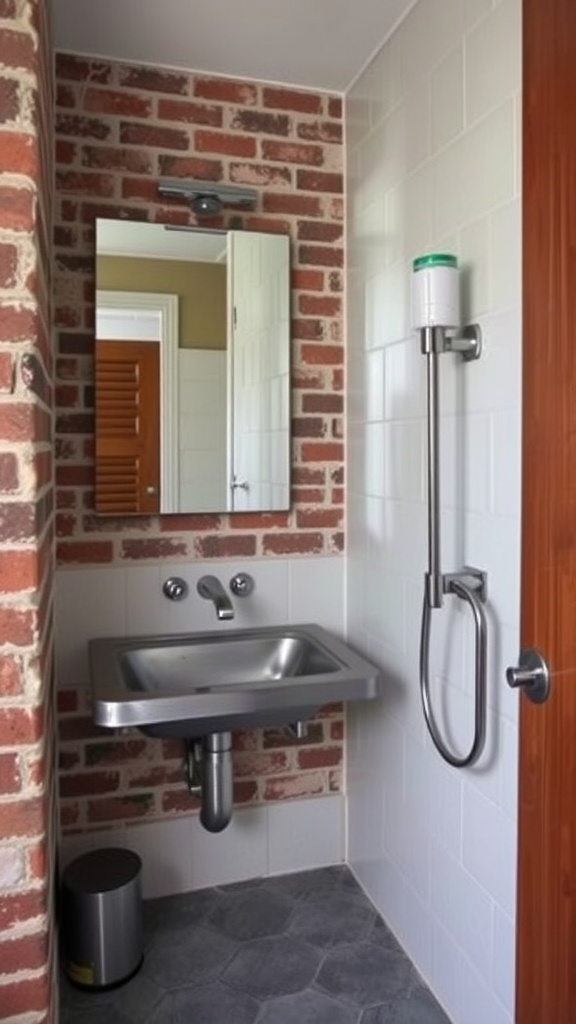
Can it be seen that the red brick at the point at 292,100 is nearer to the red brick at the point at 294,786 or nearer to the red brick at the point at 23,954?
the red brick at the point at 294,786

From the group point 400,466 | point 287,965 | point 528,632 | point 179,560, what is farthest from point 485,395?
point 287,965

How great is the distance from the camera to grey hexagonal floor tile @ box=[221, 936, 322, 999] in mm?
1731

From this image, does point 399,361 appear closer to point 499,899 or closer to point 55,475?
point 55,475

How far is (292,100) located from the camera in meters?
2.08

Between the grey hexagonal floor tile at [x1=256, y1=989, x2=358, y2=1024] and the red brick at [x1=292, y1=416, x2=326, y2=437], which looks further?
the red brick at [x1=292, y1=416, x2=326, y2=437]

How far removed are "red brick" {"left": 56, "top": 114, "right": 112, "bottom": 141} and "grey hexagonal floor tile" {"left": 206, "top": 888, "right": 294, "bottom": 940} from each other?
6.97 ft

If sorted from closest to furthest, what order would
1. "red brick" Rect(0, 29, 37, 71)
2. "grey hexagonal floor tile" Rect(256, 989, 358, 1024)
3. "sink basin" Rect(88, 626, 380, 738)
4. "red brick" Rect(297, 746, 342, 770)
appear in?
1. "red brick" Rect(0, 29, 37, 71)
2. "sink basin" Rect(88, 626, 380, 738)
3. "grey hexagonal floor tile" Rect(256, 989, 358, 1024)
4. "red brick" Rect(297, 746, 342, 770)

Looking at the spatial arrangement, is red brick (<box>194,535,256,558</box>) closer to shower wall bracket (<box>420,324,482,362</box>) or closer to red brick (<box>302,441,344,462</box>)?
red brick (<box>302,441,344,462</box>)

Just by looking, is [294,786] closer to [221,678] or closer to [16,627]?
[221,678]

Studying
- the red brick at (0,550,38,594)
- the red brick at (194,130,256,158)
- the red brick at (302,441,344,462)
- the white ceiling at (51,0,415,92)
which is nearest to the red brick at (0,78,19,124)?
the red brick at (0,550,38,594)

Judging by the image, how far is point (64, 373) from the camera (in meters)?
1.93

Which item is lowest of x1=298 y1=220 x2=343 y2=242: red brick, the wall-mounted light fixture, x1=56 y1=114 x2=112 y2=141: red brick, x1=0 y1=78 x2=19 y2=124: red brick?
x1=0 y1=78 x2=19 y2=124: red brick

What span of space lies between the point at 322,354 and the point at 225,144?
2.09ft

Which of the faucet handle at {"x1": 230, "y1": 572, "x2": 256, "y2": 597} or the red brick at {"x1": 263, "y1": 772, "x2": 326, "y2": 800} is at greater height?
the faucet handle at {"x1": 230, "y1": 572, "x2": 256, "y2": 597}
